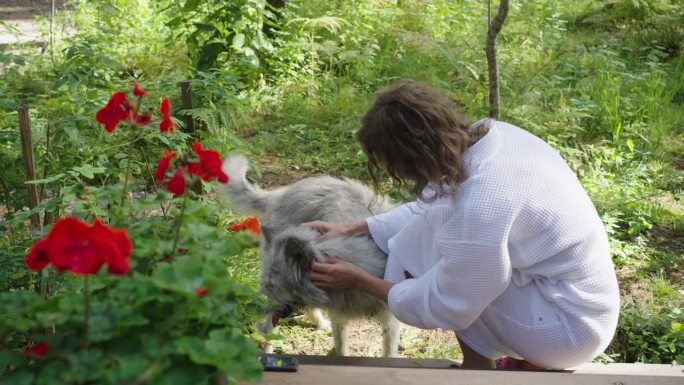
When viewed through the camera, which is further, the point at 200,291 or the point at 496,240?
the point at 496,240

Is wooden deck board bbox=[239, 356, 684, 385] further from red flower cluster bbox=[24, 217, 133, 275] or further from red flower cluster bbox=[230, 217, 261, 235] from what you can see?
red flower cluster bbox=[24, 217, 133, 275]

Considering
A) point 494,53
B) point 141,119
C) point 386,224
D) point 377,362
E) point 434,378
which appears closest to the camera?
point 141,119

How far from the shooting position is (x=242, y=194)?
4.34m

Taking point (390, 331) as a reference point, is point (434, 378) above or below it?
above

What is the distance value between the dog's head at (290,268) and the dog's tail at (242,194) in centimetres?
87

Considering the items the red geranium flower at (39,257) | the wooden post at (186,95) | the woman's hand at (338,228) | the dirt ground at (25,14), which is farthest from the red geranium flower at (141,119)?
the dirt ground at (25,14)

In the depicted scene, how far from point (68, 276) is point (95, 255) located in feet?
3.63

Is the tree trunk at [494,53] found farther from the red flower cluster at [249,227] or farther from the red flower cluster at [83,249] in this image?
the red flower cluster at [83,249]

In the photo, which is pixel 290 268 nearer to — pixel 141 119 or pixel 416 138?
pixel 416 138

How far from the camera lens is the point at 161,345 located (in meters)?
1.50

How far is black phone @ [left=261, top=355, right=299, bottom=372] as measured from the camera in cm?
225

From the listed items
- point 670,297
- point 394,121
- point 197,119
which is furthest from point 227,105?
point 670,297

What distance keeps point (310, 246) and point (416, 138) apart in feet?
2.90

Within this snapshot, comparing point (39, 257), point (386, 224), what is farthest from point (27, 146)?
point (39, 257)
